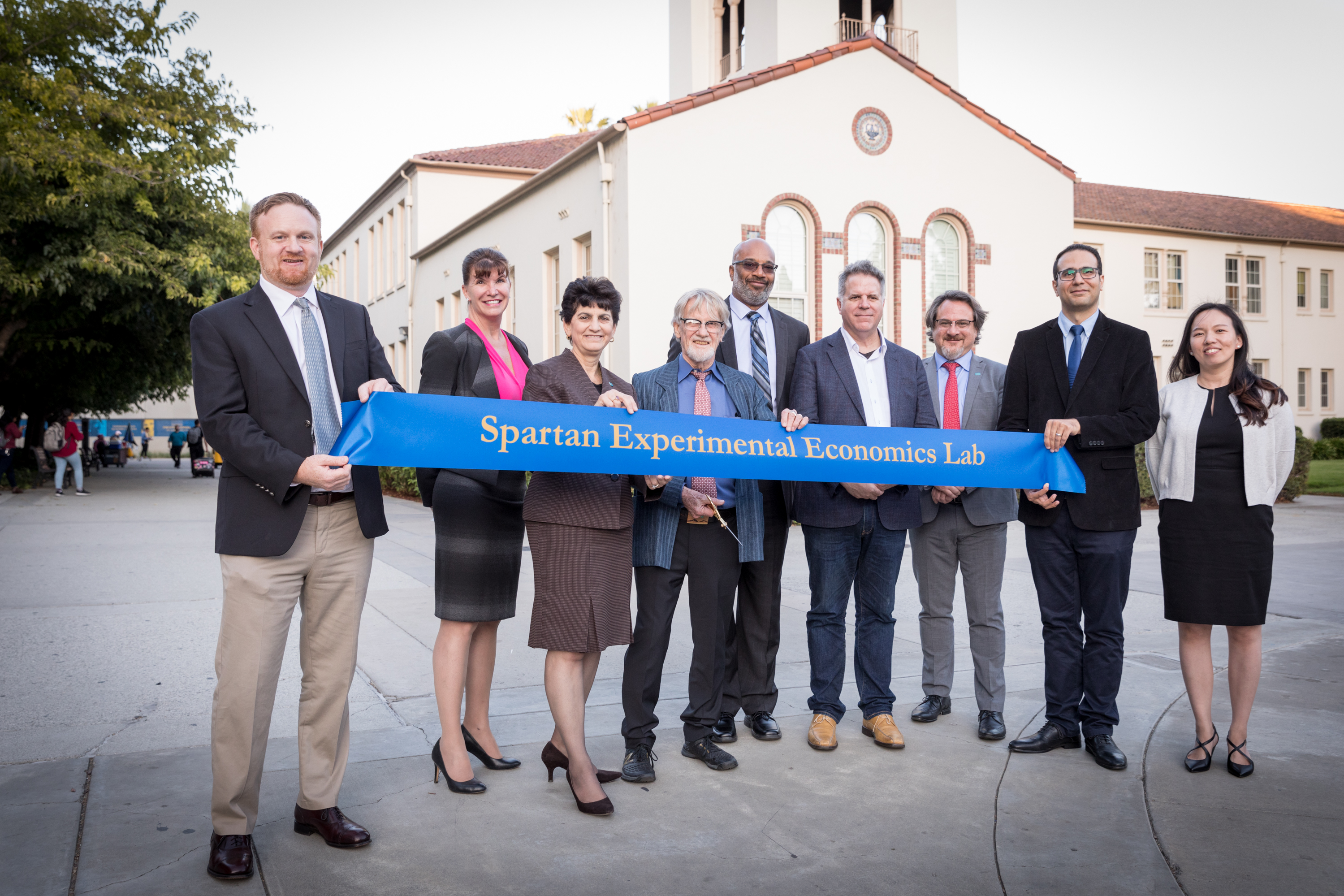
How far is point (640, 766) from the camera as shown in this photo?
416 centimetres

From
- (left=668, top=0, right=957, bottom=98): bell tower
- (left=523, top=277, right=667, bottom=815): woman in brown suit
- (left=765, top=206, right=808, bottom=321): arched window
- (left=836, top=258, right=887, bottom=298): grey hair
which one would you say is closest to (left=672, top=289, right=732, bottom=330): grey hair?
(left=523, top=277, right=667, bottom=815): woman in brown suit

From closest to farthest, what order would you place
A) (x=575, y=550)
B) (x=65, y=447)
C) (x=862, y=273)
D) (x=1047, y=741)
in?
1. (x=575, y=550)
2. (x=1047, y=741)
3. (x=862, y=273)
4. (x=65, y=447)

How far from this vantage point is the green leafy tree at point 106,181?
18.5m

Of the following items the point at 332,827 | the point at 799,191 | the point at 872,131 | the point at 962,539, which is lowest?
the point at 332,827

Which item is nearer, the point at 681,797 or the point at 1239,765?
the point at 681,797

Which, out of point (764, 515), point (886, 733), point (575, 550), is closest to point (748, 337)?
point (764, 515)

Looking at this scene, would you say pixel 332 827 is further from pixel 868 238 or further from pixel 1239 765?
pixel 868 238

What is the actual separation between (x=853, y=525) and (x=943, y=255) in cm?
1690

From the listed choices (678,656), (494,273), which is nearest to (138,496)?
(678,656)

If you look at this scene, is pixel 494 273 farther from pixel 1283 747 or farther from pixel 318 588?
pixel 1283 747

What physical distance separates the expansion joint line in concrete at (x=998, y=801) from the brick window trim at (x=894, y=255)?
15.2 m

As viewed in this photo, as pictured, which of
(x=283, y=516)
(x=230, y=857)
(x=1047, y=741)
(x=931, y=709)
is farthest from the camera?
(x=931, y=709)

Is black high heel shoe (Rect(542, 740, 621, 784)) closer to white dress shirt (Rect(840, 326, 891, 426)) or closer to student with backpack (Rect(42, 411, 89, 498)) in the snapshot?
white dress shirt (Rect(840, 326, 891, 426))

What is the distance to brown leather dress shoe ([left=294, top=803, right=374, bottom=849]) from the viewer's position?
3414mm
